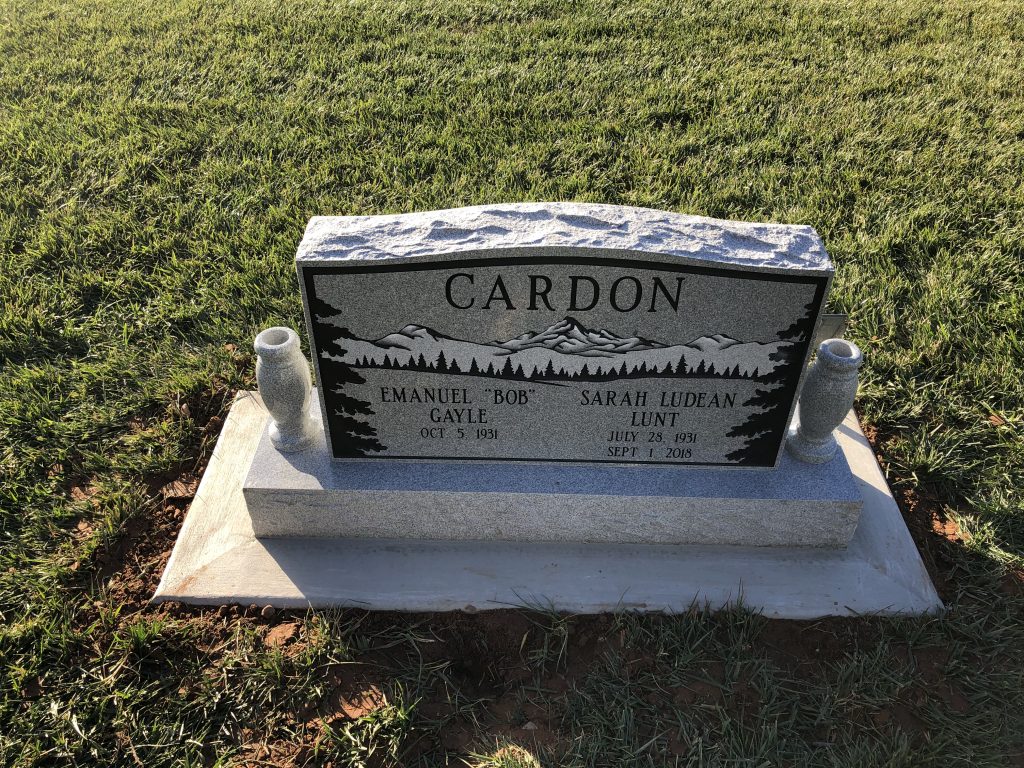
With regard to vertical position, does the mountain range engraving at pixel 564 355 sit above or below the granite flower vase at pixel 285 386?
above

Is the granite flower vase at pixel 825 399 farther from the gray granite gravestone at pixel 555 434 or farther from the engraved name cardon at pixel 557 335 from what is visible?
the engraved name cardon at pixel 557 335

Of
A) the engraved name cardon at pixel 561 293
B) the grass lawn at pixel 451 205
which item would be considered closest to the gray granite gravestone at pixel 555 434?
the engraved name cardon at pixel 561 293

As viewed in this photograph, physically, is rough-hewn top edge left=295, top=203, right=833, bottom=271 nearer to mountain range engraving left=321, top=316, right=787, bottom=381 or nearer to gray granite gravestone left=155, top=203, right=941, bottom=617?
gray granite gravestone left=155, top=203, right=941, bottom=617

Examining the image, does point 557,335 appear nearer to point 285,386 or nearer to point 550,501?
point 550,501

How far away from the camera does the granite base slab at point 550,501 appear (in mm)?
3189

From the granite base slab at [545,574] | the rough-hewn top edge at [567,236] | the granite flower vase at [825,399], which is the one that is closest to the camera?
the rough-hewn top edge at [567,236]

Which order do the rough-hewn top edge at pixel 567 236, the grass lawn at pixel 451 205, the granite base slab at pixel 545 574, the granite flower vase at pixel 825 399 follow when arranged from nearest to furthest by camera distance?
1. the rough-hewn top edge at pixel 567 236
2. the grass lawn at pixel 451 205
3. the granite flower vase at pixel 825 399
4. the granite base slab at pixel 545 574

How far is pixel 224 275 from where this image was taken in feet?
16.0

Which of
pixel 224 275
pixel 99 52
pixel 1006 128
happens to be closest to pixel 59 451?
pixel 224 275

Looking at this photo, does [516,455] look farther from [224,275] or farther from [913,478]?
[224,275]

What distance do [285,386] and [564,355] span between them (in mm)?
1150

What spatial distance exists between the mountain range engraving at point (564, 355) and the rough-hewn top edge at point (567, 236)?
0.33 m

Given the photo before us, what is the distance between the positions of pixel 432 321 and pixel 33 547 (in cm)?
213

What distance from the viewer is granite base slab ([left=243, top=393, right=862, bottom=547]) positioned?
126 inches
